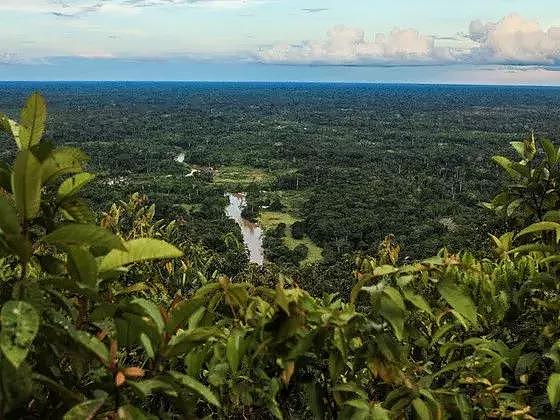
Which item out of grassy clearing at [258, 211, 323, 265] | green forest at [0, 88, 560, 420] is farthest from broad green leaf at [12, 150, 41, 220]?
grassy clearing at [258, 211, 323, 265]

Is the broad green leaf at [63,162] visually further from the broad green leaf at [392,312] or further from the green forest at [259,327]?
the broad green leaf at [392,312]

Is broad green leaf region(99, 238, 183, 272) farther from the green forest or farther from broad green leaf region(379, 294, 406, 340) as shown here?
broad green leaf region(379, 294, 406, 340)

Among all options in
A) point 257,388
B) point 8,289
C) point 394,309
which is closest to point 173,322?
point 257,388

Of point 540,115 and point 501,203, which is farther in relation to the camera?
point 540,115

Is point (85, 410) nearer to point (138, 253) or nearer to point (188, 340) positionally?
point (188, 340)

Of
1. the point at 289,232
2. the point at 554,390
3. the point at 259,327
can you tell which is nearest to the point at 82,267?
the point at 259,327

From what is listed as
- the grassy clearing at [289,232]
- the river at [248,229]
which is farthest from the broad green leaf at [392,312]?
the grassy clearing at [289,232]

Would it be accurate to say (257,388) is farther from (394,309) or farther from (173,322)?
(394,309)
